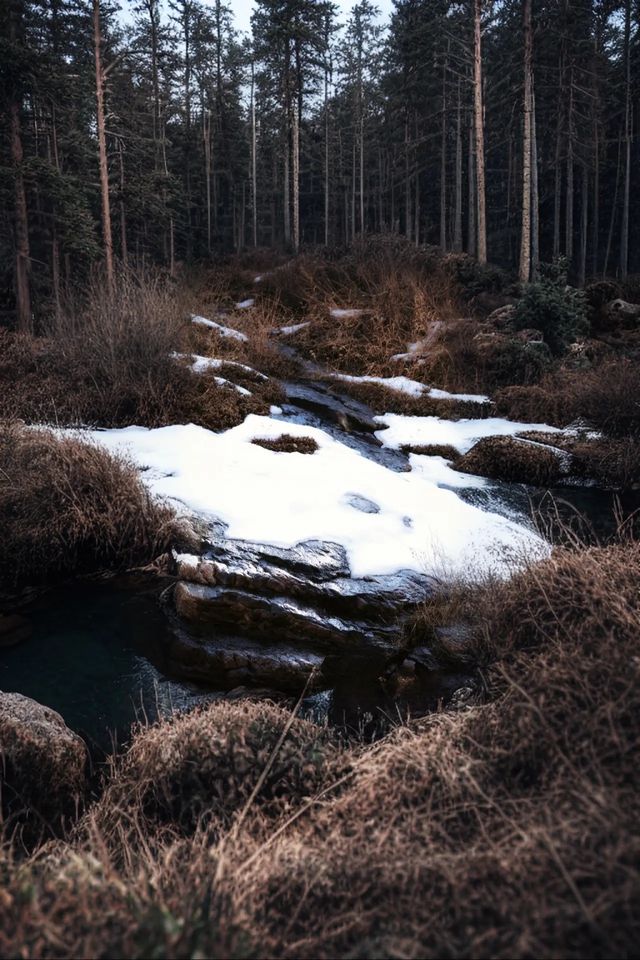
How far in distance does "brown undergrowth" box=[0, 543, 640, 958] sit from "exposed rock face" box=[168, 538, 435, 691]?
1.60 meters

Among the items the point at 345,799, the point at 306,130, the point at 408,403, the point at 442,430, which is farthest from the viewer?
the point at 306,130

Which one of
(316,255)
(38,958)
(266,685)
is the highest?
(316,255)

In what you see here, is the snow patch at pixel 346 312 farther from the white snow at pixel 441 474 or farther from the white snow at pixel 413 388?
the white snow at pixel 441 474

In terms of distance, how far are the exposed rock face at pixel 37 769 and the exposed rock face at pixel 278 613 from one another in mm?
1435

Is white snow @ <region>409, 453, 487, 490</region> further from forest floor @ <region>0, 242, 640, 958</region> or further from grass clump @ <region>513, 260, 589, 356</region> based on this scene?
grass clump @ <region>513, 260, 589, 356</region>

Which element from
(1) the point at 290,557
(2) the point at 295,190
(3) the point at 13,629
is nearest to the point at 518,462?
(1) the point at 290,557

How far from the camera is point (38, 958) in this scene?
153 centimetres

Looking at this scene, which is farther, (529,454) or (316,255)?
(316,255)

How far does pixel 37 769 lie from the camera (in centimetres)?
333

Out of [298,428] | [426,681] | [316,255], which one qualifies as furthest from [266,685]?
[316,255]

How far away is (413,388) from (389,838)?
1178 centimetres

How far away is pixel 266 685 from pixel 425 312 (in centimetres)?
1310

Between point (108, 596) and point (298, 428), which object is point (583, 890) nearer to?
point (108, 596)

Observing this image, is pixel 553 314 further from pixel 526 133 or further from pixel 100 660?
pixel 100 660
